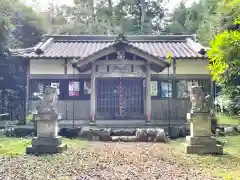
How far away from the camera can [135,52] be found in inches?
646

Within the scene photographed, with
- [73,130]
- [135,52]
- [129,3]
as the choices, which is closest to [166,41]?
[135,52]

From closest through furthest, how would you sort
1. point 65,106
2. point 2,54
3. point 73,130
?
point 73,130
point 65,106
point 2,54

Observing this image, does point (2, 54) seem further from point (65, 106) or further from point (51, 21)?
point (51, 21)

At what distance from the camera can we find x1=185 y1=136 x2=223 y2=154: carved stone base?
1079cm

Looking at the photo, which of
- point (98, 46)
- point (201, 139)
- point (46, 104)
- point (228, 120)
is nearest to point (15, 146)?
point (46, 104)

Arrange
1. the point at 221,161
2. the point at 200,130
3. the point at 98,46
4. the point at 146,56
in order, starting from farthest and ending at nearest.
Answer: the point at 98,46
the point at 146,56
the point at 200,130
the point at 221,161

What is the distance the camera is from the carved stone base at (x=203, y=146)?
10.8m

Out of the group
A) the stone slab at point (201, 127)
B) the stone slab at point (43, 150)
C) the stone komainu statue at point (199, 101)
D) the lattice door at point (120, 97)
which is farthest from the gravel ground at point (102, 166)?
the lattice door at point (120, 97)

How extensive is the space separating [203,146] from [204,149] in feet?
0.36

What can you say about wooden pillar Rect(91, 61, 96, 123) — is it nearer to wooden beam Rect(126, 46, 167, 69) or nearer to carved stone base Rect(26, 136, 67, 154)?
wooden beam Rect(126, 46, 167, 69)

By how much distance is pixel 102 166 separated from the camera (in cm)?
870

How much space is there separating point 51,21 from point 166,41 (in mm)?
20660

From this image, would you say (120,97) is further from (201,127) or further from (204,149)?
(204,149)

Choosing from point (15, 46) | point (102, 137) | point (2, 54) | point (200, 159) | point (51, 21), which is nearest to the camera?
point (200, 159)
